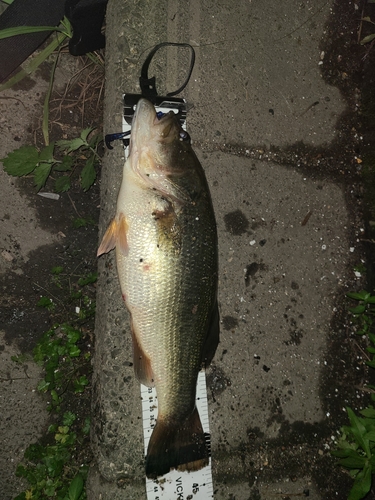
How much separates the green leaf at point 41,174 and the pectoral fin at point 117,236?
32.4 inches

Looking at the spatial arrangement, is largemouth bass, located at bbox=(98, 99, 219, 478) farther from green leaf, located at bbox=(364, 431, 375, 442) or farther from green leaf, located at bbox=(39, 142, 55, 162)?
green leaf, located at bbox=(364, 431, 375, 442)

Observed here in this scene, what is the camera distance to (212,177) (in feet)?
10.1

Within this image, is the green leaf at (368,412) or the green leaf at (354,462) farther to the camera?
the green leaf at (368,412)

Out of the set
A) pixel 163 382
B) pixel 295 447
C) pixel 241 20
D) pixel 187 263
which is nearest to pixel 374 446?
pixel 295 447

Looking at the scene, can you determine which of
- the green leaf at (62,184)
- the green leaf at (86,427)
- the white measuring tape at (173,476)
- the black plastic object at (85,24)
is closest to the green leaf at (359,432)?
the white measuring tape at (173,476)

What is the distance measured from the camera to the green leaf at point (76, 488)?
2.62 meters

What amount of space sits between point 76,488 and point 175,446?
762 millimetres

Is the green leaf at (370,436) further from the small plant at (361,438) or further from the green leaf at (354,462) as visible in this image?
the green leaf at (354,462)

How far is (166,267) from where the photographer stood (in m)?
2.35

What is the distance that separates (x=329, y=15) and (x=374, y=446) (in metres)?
3.80

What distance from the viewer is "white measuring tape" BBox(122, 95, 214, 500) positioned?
8.54 feet

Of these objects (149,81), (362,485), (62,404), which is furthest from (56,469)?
(149,81)

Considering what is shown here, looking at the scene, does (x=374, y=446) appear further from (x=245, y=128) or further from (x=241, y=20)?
(x=241, y=20)

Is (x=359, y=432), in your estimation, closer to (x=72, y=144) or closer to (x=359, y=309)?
(x=359, y=309)
